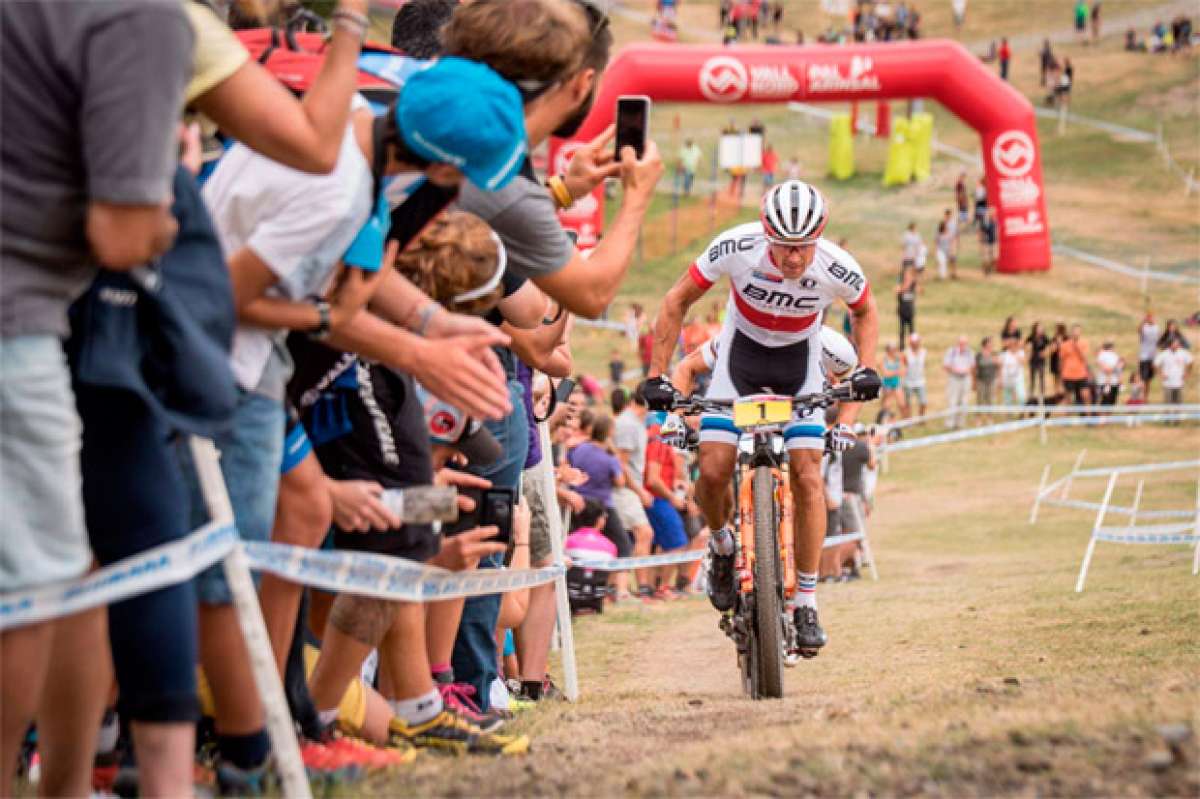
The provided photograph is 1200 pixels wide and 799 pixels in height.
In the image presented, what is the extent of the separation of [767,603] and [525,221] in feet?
10.8

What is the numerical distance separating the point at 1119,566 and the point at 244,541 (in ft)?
39.7

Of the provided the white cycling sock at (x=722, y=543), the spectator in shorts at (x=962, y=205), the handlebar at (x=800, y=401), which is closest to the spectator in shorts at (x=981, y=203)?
the spectator in shorts at (x=962, y=205)

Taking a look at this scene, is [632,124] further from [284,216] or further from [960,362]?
[960,362]

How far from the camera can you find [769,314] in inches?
353

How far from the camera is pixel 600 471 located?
46.6ft

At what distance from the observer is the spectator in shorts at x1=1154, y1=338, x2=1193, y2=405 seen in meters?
31.7

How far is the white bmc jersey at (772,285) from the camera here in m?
8.78

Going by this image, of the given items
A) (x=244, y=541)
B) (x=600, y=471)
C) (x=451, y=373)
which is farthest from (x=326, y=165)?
(x=600, y=471)

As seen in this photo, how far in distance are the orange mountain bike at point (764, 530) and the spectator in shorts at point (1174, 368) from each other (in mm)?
25079

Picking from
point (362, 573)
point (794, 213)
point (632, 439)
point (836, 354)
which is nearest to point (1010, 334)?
point (632, 439)

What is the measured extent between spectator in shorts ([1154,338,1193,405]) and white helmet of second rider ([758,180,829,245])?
25121 millimetres

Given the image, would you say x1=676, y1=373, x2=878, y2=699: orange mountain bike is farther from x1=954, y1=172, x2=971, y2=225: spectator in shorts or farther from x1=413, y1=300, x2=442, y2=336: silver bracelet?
x1=954, y1=172, x2=971, y2=225: spectator in shorts

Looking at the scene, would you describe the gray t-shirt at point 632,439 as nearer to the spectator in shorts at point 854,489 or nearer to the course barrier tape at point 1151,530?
the spectator in shorts at point 854,489

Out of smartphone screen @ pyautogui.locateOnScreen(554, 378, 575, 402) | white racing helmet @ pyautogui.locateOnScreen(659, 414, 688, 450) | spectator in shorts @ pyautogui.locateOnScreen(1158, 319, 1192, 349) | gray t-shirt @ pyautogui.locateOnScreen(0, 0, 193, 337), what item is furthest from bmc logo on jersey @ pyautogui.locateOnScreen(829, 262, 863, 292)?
spectator in shorts @ pyautogui.locateOnScreen(1158, 319, 1192, 349)
